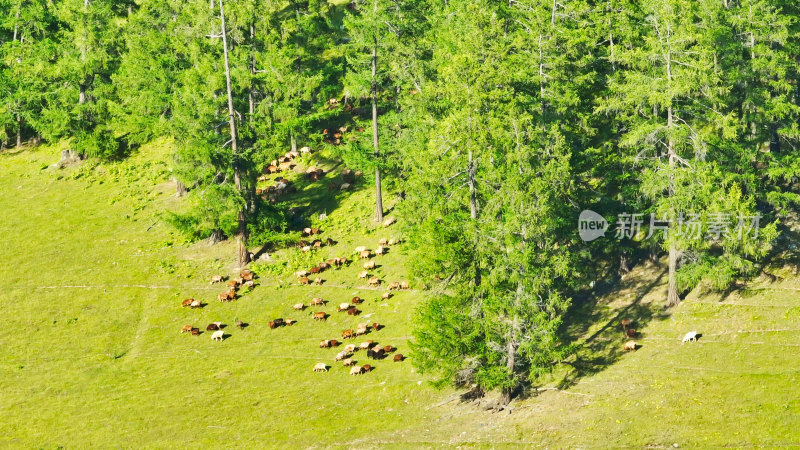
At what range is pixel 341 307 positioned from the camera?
51219 millimetres

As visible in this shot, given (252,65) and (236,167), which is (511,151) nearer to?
(236,167)

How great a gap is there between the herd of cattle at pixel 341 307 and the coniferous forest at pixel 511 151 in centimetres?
94

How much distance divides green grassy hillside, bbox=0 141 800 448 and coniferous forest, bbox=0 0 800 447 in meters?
0.73

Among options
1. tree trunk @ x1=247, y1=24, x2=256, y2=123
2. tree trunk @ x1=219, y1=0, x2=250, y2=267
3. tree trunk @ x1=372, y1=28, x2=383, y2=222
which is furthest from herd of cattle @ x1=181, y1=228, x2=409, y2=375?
tree trunk @ x1=247, y1=24, x2=256, y2=123

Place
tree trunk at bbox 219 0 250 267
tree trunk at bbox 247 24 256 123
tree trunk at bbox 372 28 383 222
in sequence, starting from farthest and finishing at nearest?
A: tree trunk at bbox 247 24 256 123 → tree trunk at bbox 372 28 383 222 → tree trunk at bbox 219 0 250 267

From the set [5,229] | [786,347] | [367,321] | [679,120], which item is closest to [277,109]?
[367,321]

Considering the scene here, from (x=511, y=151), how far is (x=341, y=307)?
1579 centimetres

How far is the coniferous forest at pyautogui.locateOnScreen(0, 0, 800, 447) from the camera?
39.7 meters

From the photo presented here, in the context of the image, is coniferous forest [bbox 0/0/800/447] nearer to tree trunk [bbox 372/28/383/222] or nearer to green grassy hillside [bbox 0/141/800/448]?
tree trunk [bbox 372/28/383/222]

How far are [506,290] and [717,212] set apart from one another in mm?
12811

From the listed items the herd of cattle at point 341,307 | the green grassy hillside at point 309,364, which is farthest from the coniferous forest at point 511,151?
the herd of cattle at point 341,307
